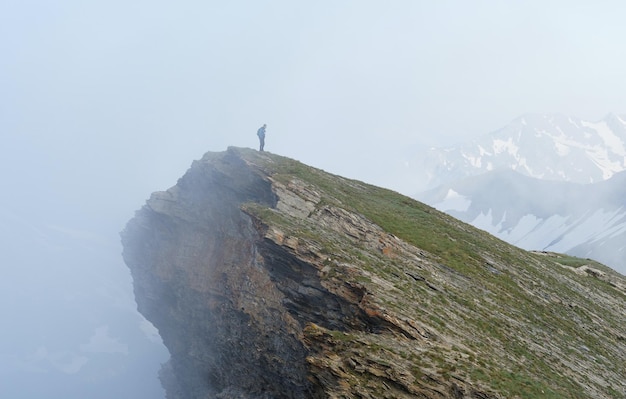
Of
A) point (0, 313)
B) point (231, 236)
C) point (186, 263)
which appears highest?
point (231, 236)

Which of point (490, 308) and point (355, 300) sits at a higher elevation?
point (490, 308)

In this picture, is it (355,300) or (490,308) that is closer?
(355,300)

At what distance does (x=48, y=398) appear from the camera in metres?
143

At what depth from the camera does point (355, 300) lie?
88.8ft

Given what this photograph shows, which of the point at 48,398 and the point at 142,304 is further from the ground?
the point at 142,304

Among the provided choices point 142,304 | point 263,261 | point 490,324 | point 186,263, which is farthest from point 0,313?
point 490,324

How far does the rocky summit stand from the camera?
74.7ft

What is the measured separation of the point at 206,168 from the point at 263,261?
22.2 metres

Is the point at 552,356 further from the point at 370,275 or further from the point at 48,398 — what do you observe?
the point at 48,398

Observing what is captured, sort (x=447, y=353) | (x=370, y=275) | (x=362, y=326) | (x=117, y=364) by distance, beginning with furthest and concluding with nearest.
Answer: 1. (x=117, y=364)
2. (x=370, y=275)
3. (x=362, y=326)
4. (x=447, y=353)

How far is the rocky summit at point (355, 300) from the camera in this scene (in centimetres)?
2277

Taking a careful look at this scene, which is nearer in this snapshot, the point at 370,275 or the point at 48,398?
the point at 370,275

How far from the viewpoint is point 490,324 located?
90.2 ft

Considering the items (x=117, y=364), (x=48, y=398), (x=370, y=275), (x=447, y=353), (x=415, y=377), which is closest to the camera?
(x=415, y=377)
